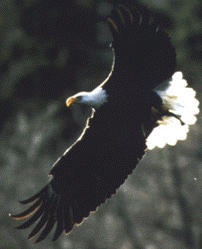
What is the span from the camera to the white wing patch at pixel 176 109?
4.22 metres

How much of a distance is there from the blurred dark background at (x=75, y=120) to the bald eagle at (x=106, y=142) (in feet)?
10.3

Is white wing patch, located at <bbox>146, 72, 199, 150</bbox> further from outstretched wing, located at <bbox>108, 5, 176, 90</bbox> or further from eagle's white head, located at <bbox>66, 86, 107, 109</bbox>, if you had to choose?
eagle's white head, located at <bbox>66, 86, 107, 109</bbox>

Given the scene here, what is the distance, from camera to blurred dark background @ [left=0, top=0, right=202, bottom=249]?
7266mm

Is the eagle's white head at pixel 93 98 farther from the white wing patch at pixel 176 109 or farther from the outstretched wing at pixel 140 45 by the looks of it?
the white wing patch at pixel 176 109

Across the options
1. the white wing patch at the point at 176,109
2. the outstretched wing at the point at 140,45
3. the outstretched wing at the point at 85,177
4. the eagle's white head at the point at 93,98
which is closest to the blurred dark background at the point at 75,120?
the white wing patch at the point at 176,109

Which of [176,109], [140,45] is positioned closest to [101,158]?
[176,109]

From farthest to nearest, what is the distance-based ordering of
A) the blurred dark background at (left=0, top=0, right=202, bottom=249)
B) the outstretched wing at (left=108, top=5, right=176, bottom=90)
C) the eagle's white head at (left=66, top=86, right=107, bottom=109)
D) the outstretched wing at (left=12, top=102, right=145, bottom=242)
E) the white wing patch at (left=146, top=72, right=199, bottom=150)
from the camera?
the blurred dark background at (left=0, top=0, right=202, bottom=249) → the white wing patch at (left=146, top=72, right=199, bottom=150) → the outstretched wing at (left=12, top=102, right=145, bottom=242) → the eagle's white head at (left=66, top=86, right=107, bottom=109) → the outstretched wing at (left=108, top=5, right=176, bottom=90)

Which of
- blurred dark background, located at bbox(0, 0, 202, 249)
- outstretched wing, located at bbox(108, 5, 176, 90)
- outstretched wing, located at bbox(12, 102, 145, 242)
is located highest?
blurred dark background, located at bbox(0, 0, 202, 249)

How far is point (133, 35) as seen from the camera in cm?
354

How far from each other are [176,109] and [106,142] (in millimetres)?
649

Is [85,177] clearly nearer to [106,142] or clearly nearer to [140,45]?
[106,142]

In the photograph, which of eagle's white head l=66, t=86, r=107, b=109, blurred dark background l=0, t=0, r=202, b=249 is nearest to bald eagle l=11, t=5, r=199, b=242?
eagle's white head l=66, t=86, r=107, b=109

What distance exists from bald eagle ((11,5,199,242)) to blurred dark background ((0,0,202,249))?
10.3 feet

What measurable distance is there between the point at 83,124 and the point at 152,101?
413cm
